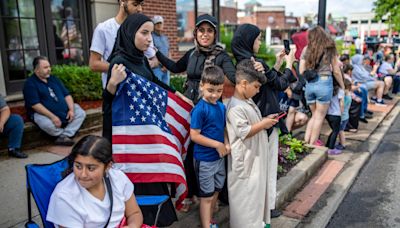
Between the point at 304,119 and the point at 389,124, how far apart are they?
321cm

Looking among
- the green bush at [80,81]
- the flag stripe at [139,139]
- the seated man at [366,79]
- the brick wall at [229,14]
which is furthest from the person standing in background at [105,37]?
the brick wall at [229,14]

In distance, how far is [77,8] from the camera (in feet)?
22.8

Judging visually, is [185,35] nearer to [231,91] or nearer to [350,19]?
[231,91]

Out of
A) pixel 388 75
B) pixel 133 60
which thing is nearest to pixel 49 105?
pixel 133 60

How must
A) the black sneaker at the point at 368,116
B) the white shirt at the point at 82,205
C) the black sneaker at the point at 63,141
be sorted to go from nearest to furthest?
1. the white shirt at the point at 82,205
2. the black sneaker at the point at 63,141
3. the black sneaker at the point at 368,116

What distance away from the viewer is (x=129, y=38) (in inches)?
93.0

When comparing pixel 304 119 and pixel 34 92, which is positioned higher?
pixel 34 92

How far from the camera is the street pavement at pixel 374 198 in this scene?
3600 mm

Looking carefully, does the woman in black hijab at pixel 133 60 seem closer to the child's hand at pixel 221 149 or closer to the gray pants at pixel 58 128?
the child's hand at pixel 221 149

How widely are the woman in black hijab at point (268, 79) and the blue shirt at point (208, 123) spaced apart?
537mm

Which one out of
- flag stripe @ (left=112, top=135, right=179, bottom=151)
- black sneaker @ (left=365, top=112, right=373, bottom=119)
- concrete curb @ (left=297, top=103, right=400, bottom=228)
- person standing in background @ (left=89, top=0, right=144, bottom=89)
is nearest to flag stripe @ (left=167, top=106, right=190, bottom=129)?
flag stripe @ (left=112, top=135, right=179, bottom=151)

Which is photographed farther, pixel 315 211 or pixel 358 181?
pixel 358 181

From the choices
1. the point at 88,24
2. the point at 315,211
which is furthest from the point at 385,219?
the point at 88,24

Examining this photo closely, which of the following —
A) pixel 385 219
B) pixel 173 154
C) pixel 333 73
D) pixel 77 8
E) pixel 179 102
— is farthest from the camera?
pixel 77 8
